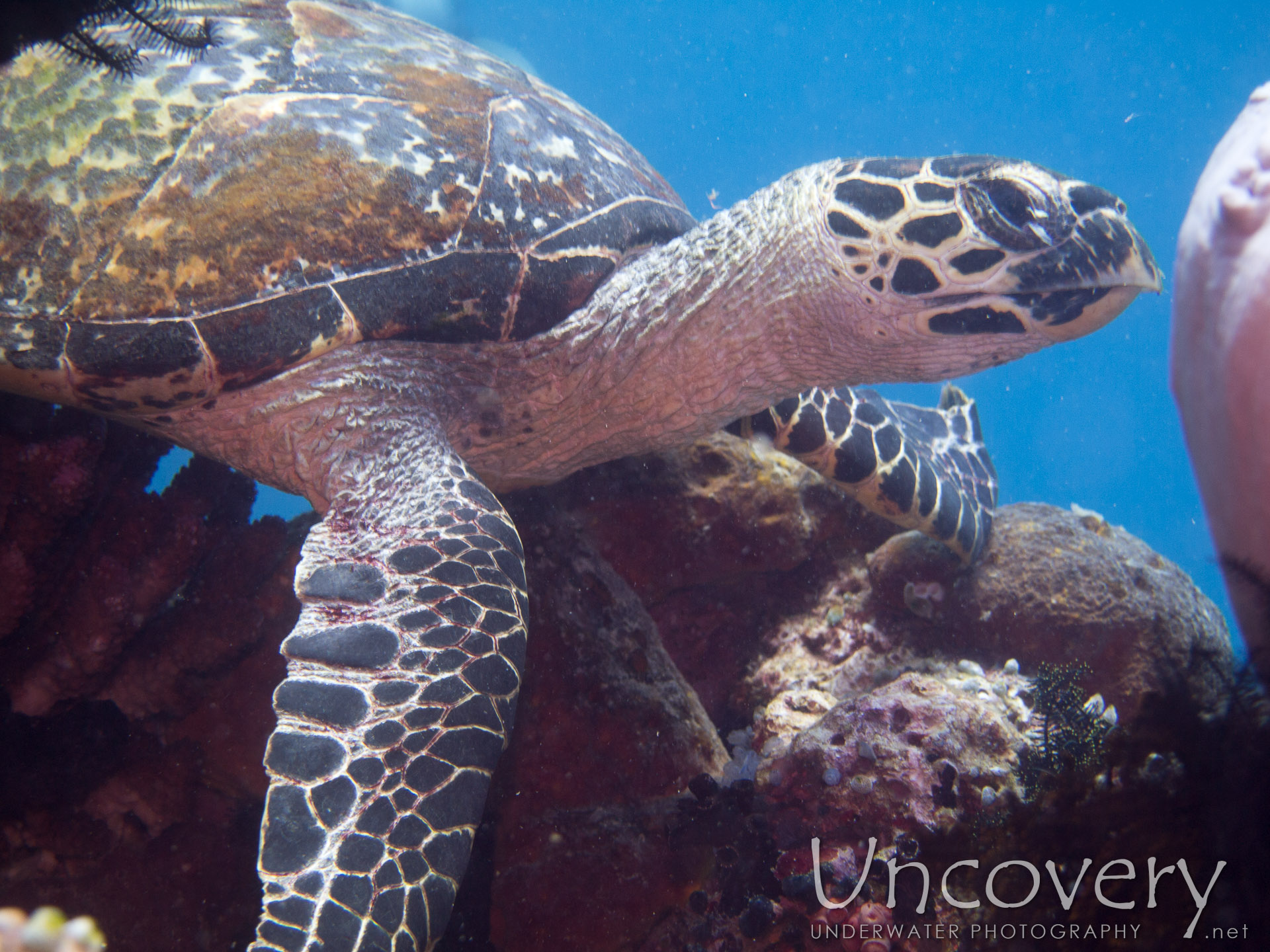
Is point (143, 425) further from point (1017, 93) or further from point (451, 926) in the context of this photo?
point (1017, 93)

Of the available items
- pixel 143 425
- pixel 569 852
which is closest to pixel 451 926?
pixel 569 852

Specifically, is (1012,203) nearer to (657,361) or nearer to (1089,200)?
(1089,200)

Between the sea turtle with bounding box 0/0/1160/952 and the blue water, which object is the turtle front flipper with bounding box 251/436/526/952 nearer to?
the sea turtle with bounding box 0/0/1160/952

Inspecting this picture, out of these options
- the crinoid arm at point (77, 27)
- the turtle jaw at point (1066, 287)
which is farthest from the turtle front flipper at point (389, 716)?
the turtle jaw at point (1066, 287)

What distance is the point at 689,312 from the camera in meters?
2.36

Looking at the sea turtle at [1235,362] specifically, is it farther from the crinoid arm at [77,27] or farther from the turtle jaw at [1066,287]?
the crinoid arm at [77,27]

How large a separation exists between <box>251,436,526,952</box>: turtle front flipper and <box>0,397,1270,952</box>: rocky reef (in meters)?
0.68

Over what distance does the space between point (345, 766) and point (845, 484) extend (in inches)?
99.3

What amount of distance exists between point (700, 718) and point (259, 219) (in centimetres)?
240

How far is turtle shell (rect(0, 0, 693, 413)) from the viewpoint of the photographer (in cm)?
186

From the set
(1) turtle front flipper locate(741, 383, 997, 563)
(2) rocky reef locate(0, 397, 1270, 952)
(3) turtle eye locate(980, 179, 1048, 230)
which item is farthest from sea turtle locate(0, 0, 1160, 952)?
Result: (2) rocky reef locate(0, 397, 1270, 952)

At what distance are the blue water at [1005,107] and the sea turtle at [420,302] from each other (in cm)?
3543

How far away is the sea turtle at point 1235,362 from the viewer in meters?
0.93

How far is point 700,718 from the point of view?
229 centimetres
